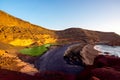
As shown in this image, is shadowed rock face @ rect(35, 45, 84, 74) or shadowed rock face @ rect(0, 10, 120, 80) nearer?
shadowed rock face @ rect(35, 45, 84, 74)

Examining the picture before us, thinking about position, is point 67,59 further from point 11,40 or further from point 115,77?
point 11,40

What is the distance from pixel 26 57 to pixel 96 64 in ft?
32.7

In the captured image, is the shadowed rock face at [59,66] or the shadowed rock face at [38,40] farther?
the shadowed rock face at [38,40]

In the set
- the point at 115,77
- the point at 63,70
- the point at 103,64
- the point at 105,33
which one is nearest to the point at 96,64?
the point at 103,64

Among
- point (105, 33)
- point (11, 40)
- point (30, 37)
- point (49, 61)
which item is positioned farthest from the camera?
point (105, 33)

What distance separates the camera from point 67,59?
16266 mm

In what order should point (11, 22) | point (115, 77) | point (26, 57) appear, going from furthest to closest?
1. point (11, 22)
2. point (26, 57)
3. point (115, 77)

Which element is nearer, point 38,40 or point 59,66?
point 59,66

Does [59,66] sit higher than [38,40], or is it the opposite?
[59,66]

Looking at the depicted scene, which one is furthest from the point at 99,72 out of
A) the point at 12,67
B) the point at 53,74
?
the point at 12,67

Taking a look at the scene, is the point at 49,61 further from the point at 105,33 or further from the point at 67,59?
the point at 105,33

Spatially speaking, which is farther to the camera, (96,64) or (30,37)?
(30,37)

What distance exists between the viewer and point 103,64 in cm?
1355

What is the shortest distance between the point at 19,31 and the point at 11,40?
5.41 meters
